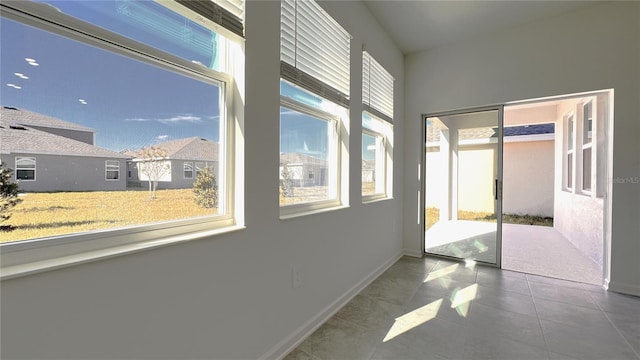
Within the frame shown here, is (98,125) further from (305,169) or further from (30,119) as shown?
(305,169)

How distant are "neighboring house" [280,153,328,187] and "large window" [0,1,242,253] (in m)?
0.56

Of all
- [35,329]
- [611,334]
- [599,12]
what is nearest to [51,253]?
[35,329]

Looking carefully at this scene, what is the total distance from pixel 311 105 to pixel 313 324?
1.78 metres

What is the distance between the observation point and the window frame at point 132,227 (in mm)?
854

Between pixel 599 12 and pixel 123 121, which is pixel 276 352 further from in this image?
pixel 599 12

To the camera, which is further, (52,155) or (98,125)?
(98,125)

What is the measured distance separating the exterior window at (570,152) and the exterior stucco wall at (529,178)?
203cm

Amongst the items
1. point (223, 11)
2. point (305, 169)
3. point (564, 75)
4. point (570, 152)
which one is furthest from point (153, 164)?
point (570, 152)

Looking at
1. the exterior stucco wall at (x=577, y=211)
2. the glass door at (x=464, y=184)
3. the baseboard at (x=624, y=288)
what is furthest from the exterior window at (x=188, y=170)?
the exterior stucco wall at (x=577, y=211)

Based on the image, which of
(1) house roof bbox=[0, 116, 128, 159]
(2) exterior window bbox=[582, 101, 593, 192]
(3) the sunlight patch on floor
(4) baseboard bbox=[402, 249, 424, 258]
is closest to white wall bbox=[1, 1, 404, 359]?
(1) house roof bbox=[0, 116, 128, 159]

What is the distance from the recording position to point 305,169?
2.20 m

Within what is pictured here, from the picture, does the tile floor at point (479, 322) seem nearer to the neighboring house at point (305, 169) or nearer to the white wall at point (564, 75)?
the white wall at point (564, 75)

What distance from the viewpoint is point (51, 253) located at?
0.91 meters

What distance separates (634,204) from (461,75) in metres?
2.35
